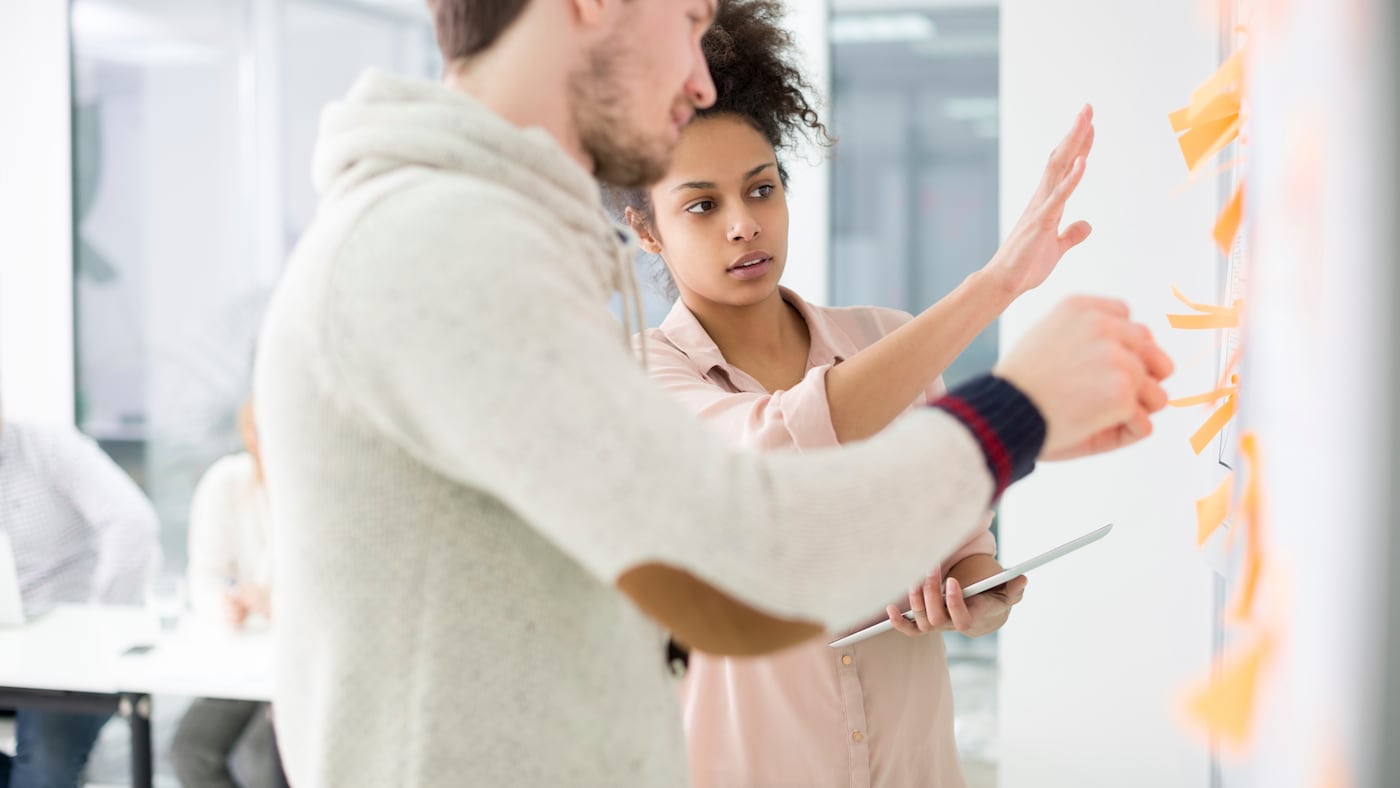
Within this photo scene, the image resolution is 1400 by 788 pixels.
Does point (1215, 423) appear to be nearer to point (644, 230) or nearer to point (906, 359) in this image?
point (906, 359)

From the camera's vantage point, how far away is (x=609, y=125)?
75 cm

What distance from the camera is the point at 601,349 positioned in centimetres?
58

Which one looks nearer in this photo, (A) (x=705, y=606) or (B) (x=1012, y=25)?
(A) (x=705, y=606)

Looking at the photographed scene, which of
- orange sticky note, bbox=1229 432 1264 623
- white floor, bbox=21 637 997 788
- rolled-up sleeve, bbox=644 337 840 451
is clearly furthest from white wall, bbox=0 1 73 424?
orange sticky note, bbox=1229 432 1264 623

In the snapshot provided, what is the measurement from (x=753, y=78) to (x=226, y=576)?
2171 mm

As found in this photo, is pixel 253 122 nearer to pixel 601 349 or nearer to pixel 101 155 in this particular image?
pixel 101 155

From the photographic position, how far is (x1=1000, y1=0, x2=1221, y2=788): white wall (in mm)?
2777

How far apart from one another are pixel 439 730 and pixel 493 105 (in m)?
0.38

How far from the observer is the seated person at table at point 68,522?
300 centimetres

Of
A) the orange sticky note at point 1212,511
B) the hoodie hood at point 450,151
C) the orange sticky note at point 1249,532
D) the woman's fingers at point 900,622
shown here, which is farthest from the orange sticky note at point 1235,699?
the woman's fingers at point 900,622

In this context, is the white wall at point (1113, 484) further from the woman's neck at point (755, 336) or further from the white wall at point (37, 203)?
the white wall at point (37, 203)

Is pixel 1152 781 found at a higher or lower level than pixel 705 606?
lower

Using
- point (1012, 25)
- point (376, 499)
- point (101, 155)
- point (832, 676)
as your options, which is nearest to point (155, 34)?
point (101, 155)

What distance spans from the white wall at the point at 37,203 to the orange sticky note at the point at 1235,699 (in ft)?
13.6
